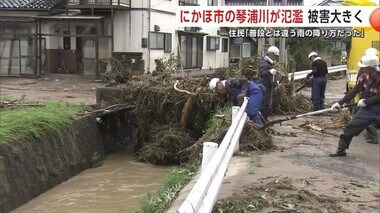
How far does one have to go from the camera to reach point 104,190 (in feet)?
34.4

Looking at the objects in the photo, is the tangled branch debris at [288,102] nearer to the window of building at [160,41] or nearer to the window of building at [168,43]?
the window of building at [160,41]

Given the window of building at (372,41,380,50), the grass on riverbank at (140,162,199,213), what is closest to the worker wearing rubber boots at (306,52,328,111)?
the window of building at (372,41,380,50)

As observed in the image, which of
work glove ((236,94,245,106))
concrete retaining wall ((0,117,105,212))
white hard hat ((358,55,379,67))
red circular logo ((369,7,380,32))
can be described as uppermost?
red circular logo ((369,7,380,32))

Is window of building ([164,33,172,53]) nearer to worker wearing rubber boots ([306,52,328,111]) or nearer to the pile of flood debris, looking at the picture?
the pile of flood debris

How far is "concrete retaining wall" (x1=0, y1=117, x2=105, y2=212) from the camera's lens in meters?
8.59

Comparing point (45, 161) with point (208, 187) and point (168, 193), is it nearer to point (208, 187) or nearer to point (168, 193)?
point (168, 193)

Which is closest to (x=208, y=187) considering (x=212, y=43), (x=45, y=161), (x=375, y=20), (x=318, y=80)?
(x=45, y=161)

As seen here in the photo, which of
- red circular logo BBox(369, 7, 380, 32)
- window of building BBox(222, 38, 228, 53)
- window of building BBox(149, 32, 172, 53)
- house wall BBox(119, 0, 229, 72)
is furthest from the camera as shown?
window of building BBox(222, 38, 228, 53)

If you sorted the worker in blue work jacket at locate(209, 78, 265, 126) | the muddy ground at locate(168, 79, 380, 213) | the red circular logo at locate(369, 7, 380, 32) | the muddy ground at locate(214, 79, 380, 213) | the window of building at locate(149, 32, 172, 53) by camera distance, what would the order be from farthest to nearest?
the window of building at locate(149, 32, 172, 53) → the red circular logo at locate(369, 7, 380, 32) → the worker in blue work jacket at locate(209, 78, 265, 126) → the muddy ground at locate(214, 79, 380, 213) → the muddy ground at locate(168, 79, 380, 213)

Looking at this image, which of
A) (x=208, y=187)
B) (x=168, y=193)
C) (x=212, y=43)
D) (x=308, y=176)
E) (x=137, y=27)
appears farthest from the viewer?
(x=212, y=43)

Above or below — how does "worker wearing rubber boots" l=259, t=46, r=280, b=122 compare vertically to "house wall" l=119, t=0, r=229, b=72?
below

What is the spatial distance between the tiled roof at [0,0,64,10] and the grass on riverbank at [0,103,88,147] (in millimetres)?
15310
